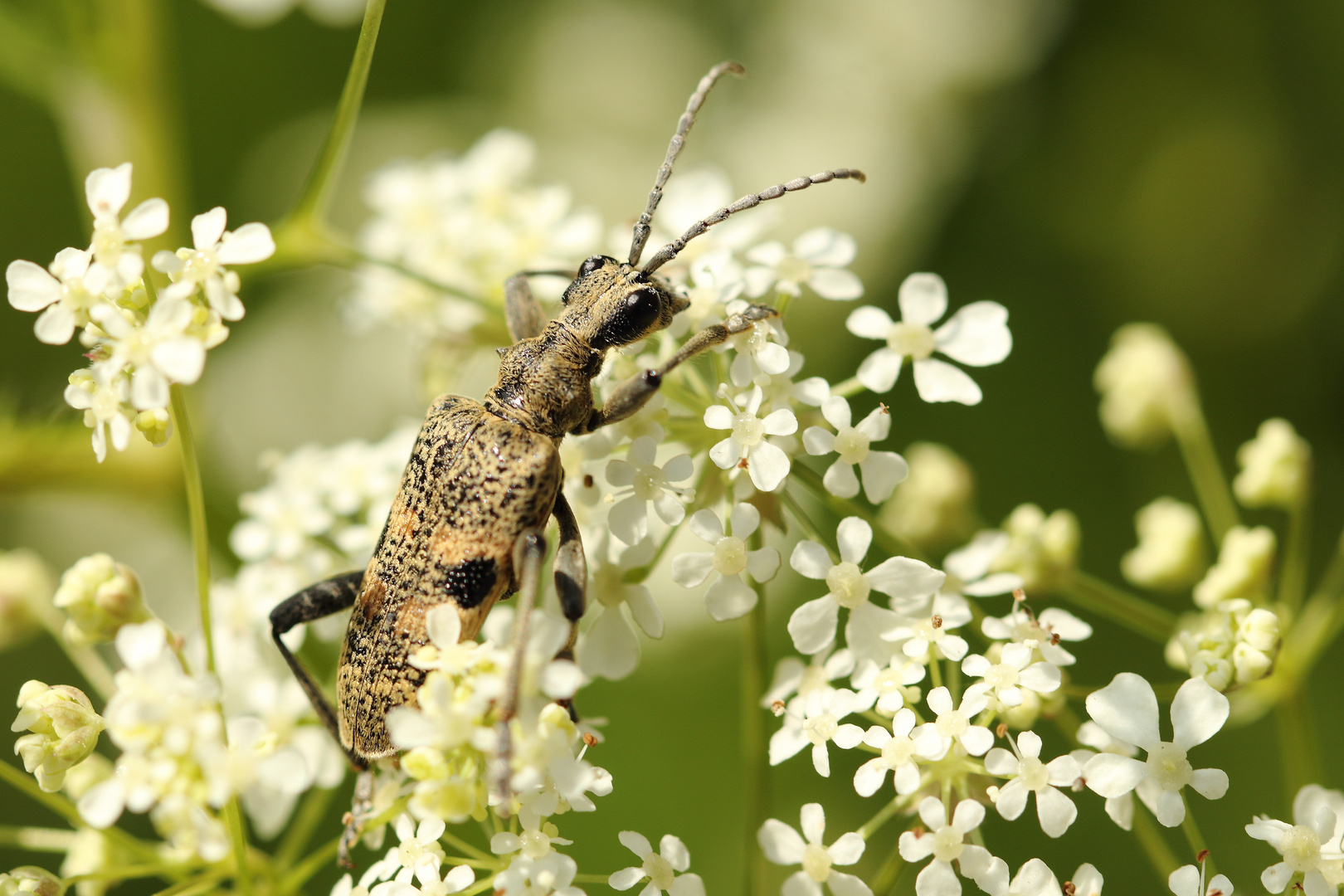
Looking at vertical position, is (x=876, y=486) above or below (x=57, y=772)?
below

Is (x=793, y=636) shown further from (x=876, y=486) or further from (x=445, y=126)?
(x=445, y=126)

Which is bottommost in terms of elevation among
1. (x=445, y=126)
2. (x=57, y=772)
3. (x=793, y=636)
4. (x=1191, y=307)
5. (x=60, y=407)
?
(x=1191, y=307)

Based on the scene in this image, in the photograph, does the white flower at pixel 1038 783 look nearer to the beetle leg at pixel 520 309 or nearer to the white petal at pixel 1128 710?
the white petal at pixel 1128 710

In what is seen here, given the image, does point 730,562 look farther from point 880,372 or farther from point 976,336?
point 976,336

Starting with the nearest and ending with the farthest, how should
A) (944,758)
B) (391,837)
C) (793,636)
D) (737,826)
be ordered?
(944,758) < (793,636) < (391,837) < (737,826)

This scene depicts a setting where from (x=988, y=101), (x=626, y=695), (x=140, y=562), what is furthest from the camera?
(x=988, y=101)

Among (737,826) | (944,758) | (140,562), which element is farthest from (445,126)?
(944,758)

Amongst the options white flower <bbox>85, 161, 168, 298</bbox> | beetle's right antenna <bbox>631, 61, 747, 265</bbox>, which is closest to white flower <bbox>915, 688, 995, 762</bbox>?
beetle's right antenna <bbox>631, 61, 747, 265</bbox>

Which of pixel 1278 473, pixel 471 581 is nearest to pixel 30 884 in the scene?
pixel 471 581
